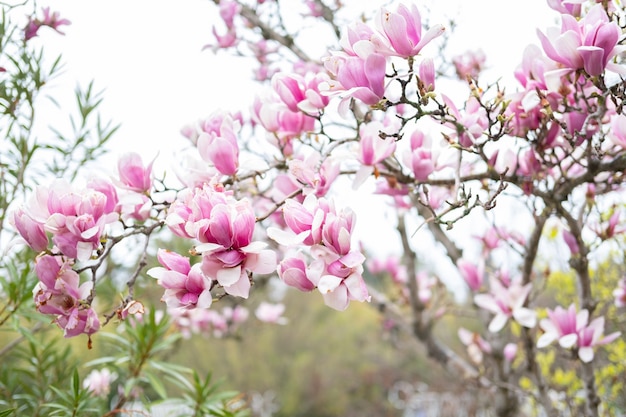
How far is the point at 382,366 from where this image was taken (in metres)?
8.25

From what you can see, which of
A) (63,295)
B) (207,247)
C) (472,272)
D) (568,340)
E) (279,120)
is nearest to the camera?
(207,247)

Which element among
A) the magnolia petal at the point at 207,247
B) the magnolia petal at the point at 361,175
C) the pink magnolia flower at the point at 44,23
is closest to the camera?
the magnolia petal at the point at 207,247

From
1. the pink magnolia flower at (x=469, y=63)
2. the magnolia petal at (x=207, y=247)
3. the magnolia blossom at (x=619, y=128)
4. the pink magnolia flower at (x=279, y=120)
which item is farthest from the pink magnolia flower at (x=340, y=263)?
the pink magnolia flower at (x=469, y=63)

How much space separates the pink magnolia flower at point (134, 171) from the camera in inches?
33.4

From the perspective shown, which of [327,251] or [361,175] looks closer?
[327,251]

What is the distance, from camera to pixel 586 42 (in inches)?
30.0

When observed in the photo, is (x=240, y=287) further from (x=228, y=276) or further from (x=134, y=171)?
(x=134, y=171)

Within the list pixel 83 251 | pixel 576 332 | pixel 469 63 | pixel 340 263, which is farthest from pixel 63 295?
pixel 469 63

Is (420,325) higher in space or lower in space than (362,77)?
lower

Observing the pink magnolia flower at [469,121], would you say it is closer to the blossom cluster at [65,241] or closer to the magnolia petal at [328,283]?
the magnolia petal at [328,283]

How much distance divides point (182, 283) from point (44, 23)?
894 millimetres

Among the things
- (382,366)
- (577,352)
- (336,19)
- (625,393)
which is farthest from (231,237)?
(382,366)

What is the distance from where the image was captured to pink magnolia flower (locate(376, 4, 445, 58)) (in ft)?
2.40

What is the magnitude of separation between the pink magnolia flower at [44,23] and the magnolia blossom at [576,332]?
132 cm
